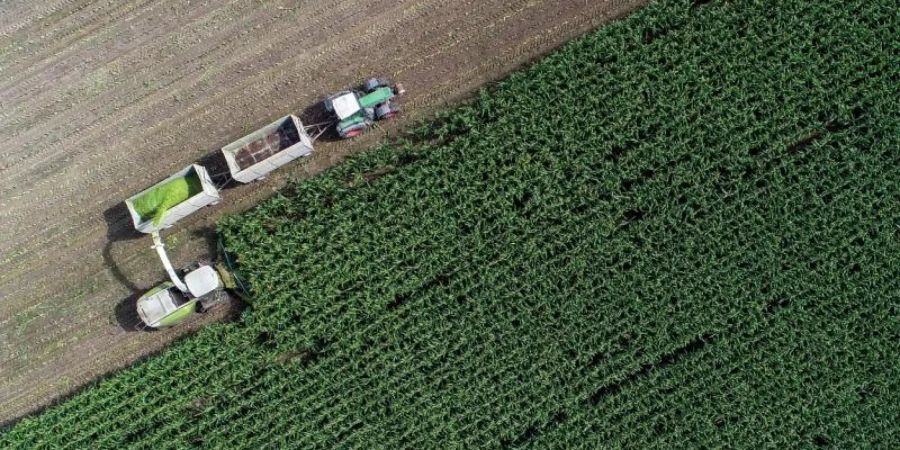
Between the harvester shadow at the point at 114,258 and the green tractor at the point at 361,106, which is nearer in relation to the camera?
the green tractor at the point at 361,106

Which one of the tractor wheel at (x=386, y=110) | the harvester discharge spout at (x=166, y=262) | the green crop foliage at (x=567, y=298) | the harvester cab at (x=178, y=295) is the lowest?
the green crop foliage at (x=567, y=298)

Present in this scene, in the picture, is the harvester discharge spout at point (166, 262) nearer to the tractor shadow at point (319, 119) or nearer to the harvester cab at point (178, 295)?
the harvester cab at point (178, 295)

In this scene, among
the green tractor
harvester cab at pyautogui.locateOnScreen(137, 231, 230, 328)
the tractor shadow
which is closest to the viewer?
harvester cab at pyautogui.locateOnScreen(137, 231, 230, 328)

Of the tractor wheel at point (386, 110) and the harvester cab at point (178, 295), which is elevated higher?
the tractor wheel at point (386, 110)

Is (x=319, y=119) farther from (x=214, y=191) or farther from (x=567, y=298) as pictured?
(x=567, y=298)

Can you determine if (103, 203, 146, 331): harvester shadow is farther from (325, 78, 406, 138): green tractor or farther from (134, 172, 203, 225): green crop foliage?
(325, 78, 406, 138): green tractor

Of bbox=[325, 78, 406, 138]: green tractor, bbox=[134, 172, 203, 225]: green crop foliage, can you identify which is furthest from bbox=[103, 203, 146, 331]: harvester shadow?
bbox=[325, 78, 406, 138]: green tractor

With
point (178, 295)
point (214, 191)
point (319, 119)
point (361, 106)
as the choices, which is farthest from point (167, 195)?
point (361, 106)

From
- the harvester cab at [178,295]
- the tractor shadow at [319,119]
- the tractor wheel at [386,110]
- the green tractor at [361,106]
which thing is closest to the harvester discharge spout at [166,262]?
the harvester cab at [178,295]
